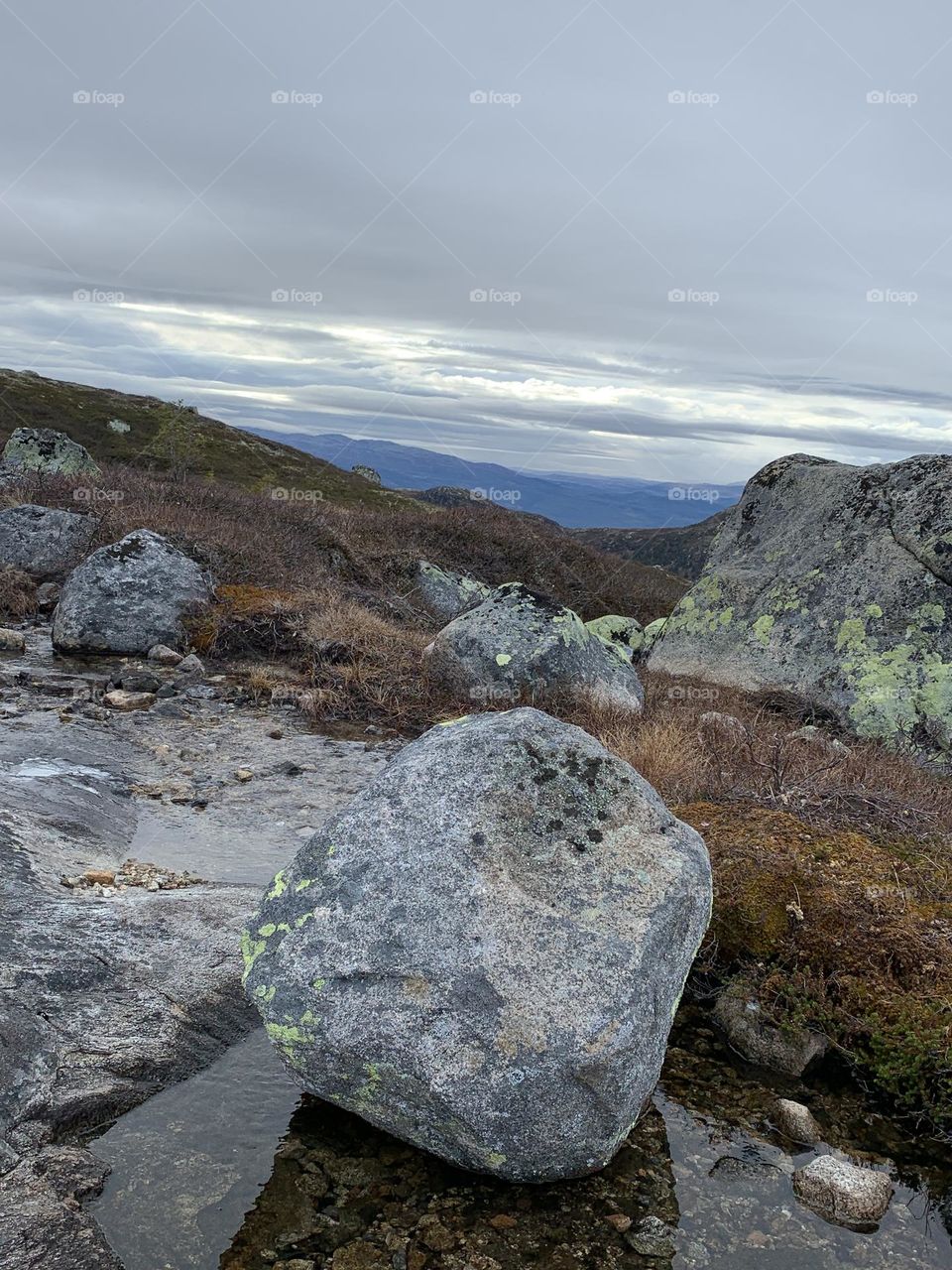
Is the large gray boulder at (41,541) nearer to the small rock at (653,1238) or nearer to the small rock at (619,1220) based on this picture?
the small rock at (619,1220)

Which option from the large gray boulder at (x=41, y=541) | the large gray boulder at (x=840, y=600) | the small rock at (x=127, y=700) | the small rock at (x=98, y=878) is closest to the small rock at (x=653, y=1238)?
the small rock at (x=98, y=878)

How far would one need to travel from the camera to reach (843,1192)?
414 centimetres

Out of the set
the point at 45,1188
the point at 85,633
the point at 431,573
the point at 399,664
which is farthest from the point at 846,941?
the point at 431,573

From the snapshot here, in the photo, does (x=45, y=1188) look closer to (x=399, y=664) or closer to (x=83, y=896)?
(x=83, y=896)

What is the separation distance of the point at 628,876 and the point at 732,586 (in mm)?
11455

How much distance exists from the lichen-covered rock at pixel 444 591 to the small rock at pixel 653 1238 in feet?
53.0

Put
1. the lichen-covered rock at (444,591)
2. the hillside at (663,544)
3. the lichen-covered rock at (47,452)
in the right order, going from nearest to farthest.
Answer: the lichen-covered rock at (444,591) → the lichen-covered rock at (47,452) → the hillside at (663,544)

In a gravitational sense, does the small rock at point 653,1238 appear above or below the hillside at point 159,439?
below

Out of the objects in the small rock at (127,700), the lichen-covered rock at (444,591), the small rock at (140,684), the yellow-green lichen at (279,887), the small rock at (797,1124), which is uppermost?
the lichen-covered rock at (444,591)

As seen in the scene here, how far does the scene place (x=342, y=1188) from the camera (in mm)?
4020

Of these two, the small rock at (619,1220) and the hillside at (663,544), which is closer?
the small rock at (619,1220)

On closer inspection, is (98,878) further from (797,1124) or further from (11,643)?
(11,643)

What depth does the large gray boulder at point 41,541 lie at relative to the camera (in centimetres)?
1661

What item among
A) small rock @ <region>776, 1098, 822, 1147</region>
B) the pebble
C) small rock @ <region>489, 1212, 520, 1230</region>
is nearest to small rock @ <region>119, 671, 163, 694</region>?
the pebble
